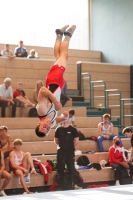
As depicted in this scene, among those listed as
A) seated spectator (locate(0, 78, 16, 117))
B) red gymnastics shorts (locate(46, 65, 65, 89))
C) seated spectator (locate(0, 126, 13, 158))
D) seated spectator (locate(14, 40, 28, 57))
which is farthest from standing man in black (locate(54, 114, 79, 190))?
seated spectator (locate(14, 40, 28, 57))

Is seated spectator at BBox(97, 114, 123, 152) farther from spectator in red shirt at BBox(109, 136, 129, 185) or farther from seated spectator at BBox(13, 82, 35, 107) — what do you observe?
seated spectator at BBox(13, 82, 35, 107)

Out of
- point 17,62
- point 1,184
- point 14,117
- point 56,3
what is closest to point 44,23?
point 56,3

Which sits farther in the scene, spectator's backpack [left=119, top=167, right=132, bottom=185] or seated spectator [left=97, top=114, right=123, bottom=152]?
seated spectator [left=97, top=114, right=123, bottom=152]

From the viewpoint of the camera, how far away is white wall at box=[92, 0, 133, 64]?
14020mm

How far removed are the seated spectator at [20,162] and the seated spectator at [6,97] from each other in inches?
78.7

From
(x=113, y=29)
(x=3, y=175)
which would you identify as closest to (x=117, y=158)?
(x=3, y=175)

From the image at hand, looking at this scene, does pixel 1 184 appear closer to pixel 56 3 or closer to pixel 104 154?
pixel 104 154

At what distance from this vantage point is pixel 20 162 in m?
8.61

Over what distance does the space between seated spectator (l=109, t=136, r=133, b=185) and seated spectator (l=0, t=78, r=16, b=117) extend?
8.56 ft

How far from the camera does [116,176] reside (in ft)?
31.1

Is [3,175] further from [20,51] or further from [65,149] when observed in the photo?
[20,51]

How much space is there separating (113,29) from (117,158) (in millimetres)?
6244

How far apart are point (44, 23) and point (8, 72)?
327 cm

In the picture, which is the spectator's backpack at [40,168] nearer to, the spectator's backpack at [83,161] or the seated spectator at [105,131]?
the spectator's backpack at [83,161]
